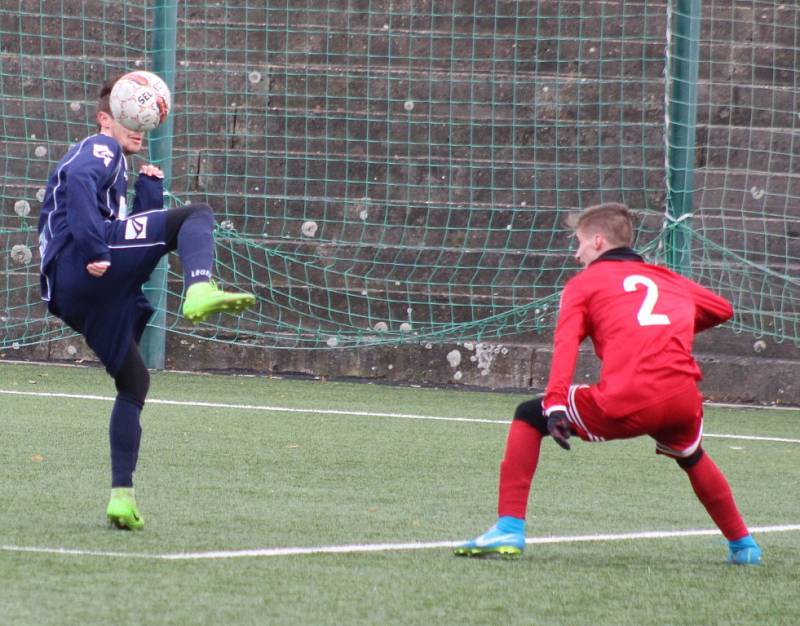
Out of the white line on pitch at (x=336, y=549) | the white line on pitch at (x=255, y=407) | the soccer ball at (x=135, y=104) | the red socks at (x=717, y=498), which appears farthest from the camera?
the white line on pitch at (x=255, y=407)

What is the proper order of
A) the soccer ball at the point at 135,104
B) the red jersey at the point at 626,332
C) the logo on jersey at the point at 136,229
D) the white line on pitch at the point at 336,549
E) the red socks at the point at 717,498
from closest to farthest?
the white line on pitch at the point at 336,549
the red jersey at the point at 626,332
the red socks at the point at 717,498
the logo on jersey at the point at 136,229
the soccer ball at the point at 135,104

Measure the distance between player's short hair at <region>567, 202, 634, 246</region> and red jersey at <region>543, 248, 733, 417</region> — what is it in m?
0.04

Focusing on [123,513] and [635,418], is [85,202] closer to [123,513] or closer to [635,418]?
[123,513]

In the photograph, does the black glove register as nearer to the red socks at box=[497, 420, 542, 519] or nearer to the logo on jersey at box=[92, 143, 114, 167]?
the red socks at box=[497, 420, 542, 519]

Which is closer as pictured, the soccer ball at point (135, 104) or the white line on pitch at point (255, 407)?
the soccer ball at point (135, 104)

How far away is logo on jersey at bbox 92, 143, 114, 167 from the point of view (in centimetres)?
493

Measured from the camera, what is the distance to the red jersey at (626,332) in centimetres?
449

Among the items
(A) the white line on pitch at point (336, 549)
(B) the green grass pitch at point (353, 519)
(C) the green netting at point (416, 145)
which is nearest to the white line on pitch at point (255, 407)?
(B) the green grass pitch at point (353, 519)

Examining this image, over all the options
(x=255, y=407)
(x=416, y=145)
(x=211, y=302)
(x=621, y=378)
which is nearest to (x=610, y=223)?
(x=621, y=378)

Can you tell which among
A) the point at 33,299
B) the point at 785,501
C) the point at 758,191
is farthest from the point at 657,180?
the point at 785,501

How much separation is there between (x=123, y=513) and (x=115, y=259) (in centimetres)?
73

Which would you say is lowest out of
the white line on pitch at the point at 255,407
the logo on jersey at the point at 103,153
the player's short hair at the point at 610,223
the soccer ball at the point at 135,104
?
the white line on pitch at the point at 255,407

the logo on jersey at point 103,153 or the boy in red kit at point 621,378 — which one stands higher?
the logo on jersey at point 103,153

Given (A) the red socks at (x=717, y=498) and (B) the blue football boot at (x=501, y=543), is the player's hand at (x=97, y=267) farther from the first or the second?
(A) the red socks at (x=717, y=498)
